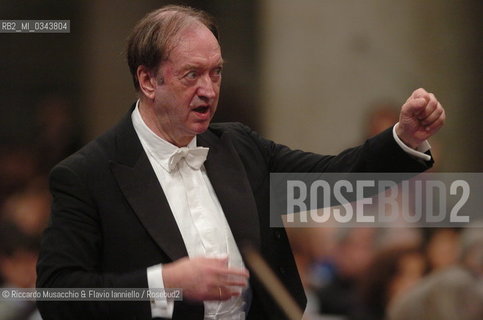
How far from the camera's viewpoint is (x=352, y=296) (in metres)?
2.65

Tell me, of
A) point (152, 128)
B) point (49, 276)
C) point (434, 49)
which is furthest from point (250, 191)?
point (434, 49)

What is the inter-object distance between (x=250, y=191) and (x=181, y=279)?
339 millimetres

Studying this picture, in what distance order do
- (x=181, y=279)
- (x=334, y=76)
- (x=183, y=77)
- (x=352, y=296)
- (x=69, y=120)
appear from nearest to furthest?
(x=181, y=279) → (x=183, y=77) → (x=352, y=296) → (x=69, y=120) → (x=334, y=76)

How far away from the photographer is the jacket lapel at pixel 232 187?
1997mm

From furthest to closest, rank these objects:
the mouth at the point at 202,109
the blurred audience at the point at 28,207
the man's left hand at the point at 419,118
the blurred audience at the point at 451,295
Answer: the blurred audience at the point at 28,207 → the blurred audience at the point at 451,295 → the mouth at the point at 202,109 → the man's left hand at the point at 419,118

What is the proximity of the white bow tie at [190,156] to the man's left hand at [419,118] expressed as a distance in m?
0.40

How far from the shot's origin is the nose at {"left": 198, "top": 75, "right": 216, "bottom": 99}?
1.96 metres

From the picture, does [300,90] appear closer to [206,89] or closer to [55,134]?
[55,134]

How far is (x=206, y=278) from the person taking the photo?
5.74ft

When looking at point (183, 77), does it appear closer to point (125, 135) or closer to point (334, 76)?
point (125, 135)

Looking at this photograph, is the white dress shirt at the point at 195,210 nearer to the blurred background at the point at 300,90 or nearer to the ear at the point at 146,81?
the ear at the point at 146,81

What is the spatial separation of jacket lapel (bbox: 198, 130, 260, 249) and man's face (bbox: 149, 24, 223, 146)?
0.11 metres

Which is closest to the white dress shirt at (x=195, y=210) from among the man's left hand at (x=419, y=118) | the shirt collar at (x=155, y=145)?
the shirt collar at (x=155, y=145)

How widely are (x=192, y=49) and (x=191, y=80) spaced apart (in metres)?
0.06
